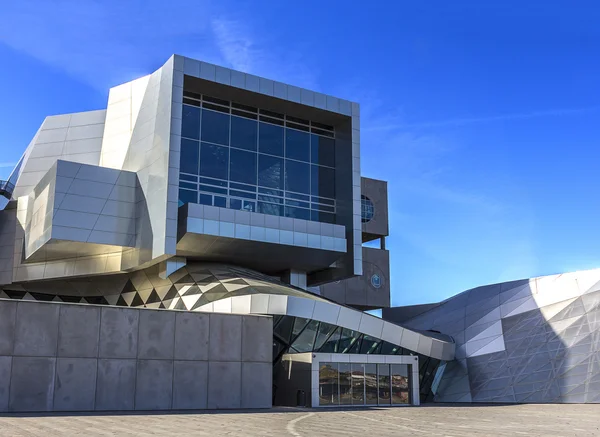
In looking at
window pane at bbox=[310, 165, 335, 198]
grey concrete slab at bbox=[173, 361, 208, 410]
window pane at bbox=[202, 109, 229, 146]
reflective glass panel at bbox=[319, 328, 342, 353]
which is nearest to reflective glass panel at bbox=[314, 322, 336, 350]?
reflective glass panel at bbox=[319, 328, 342, 353]

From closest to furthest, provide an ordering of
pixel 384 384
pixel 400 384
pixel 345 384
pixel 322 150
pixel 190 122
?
pixel 345 384 < pixel 384 384 < pixel 400 384 < pixel 190 122 < pixel 322 150

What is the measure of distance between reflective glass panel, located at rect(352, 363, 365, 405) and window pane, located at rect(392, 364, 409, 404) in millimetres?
1905

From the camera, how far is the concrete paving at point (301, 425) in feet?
52.6

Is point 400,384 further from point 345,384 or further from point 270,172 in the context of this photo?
point 270,172

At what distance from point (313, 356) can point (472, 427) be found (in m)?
12.6

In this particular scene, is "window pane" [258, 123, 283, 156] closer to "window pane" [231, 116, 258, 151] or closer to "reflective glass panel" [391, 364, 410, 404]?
"window pane" [231, 116, 258, 151]

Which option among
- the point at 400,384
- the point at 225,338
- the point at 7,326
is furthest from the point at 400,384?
the point at 7,326

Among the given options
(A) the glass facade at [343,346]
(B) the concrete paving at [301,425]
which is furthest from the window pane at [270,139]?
(B) the concrete paving at [301,425]

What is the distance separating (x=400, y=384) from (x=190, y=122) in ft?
60.4

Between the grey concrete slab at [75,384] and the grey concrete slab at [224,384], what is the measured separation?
472cm

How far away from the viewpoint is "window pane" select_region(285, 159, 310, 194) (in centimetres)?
4123

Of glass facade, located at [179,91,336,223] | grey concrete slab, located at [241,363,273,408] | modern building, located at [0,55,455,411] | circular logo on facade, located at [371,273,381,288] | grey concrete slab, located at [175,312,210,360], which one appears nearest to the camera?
modern building, located at [0,55,455,411]

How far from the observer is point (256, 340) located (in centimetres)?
2919

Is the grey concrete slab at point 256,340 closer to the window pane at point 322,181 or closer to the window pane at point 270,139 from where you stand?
the window pane at point 270,139
